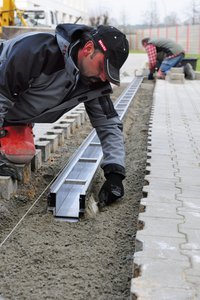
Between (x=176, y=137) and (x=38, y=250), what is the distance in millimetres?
4135

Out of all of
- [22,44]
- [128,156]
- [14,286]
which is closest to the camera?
[14,286]

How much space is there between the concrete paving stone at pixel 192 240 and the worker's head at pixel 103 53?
1184 millimetres

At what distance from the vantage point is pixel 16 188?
14.8 feet

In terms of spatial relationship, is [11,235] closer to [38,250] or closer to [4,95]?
[38,250]

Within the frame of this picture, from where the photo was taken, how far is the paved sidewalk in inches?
102

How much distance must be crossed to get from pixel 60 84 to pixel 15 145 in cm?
71

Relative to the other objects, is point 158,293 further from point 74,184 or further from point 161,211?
point 74,184

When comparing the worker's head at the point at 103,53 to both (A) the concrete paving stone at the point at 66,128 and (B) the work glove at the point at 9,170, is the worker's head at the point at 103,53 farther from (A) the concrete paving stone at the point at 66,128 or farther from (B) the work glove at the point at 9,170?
(A) the concrete paving stone at the point at 66,128

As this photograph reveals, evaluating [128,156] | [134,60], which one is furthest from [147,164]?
[134,60]

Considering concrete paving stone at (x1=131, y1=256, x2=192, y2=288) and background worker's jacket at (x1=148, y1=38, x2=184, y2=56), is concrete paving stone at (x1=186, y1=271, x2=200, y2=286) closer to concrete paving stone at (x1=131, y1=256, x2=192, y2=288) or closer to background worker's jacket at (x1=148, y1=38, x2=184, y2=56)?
concrete paving stone at (x1=131, y1=256, x2=192, y2=288)

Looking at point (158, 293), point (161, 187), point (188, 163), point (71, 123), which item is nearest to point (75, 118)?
point (71, 123)

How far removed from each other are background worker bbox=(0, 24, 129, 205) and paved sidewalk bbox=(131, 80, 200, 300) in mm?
498

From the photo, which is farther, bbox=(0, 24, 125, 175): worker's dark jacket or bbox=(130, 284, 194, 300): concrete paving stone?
bbox=(0, 24, 125, 175): worker's dark jacket

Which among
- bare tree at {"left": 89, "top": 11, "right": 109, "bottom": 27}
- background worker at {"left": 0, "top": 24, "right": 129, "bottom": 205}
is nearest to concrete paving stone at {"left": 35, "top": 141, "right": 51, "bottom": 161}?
background worker at {"left": 0, "top": 24, "right": 129, "bottom": 205}
